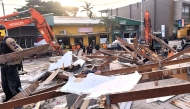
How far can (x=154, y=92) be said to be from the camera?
1.44m

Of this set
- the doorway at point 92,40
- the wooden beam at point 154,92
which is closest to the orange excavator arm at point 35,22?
the wooden beam at point 154,92

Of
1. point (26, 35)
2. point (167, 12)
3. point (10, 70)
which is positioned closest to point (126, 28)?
point (167, 12)

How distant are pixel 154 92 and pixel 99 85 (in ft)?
2.18

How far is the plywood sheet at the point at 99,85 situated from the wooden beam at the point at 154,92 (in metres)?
0.15

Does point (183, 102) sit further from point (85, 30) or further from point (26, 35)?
point (85, 30)

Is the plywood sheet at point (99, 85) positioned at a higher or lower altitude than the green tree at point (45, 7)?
lower

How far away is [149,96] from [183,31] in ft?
40.6

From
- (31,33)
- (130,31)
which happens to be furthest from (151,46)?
(130,31)

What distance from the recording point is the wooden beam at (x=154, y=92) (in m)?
1.41

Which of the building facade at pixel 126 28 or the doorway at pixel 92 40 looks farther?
the building facade at pixel 126 28

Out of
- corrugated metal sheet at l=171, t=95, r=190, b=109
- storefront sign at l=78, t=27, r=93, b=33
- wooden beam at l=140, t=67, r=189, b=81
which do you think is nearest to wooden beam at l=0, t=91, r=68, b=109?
wooden beam at l=140, t=67, r=189, b=81

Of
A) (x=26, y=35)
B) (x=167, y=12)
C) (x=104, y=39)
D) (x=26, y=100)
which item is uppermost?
→ (x=167, y=12)

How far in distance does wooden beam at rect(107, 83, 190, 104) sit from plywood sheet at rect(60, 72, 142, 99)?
0.49 feet

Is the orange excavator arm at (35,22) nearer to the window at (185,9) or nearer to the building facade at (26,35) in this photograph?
the building facade at (26,35)
